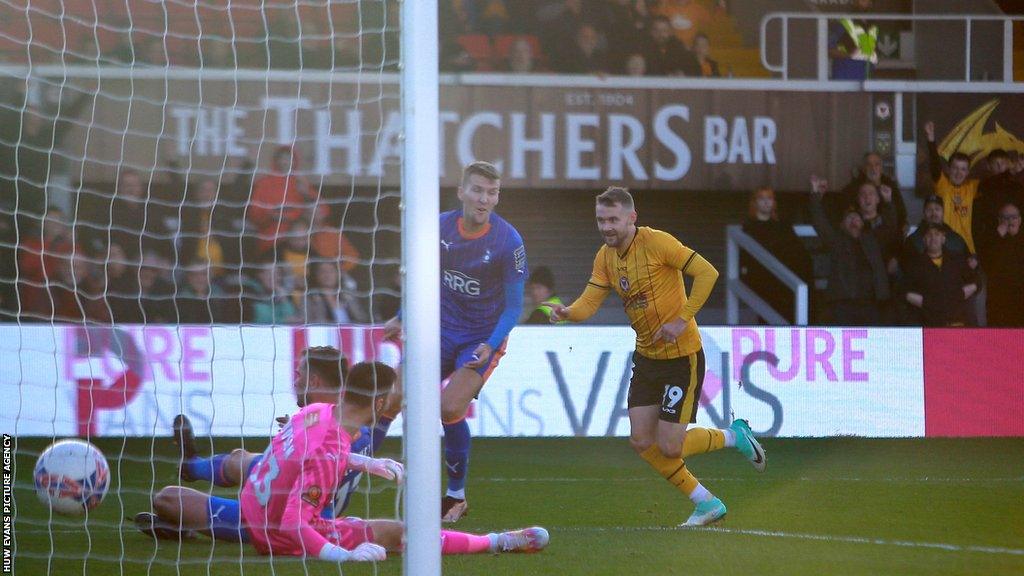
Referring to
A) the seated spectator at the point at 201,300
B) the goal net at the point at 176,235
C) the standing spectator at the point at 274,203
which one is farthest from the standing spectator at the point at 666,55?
the seated spectator at the point at 201,300

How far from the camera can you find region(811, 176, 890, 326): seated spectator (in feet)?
38.2

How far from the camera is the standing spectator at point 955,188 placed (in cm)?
1235

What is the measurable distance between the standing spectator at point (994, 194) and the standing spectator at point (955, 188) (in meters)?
0.18

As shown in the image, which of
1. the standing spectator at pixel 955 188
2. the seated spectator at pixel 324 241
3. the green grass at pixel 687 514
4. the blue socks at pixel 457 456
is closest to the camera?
the green grass at pixel 687 514

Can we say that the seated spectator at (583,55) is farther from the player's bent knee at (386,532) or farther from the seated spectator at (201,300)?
the player's bent knee at (386,532)

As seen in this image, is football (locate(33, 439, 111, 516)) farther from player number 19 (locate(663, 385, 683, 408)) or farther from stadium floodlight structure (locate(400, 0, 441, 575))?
player number 19 (locate(663, 385, 683, 408))

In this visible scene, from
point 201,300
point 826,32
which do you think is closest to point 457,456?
point 201,300

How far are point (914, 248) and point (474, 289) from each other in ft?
18.1

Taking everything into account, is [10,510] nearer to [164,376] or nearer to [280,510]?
[280,510]

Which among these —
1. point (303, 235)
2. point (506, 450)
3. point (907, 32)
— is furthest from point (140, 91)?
point (907, 32)

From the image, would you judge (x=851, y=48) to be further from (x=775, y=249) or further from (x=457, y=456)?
(x=457, y=456)

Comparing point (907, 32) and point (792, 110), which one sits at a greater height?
point (907, 32)

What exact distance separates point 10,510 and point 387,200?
7061mm

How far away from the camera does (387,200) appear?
12.5m
